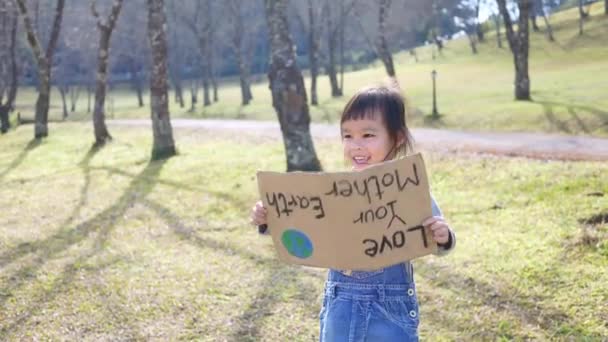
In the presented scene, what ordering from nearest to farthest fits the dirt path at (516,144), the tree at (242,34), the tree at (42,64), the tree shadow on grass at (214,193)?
the tree shadow on grass at (214,193)
the dirt path at (516,144)
the tree at (42,64)
the tree at (242,34)

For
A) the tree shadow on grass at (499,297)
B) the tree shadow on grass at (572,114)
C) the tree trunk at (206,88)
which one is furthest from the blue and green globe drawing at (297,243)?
the tree trunk at (206,88)

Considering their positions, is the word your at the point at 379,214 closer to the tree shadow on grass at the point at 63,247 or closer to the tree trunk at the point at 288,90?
the tree shadow on grass at the point at 63,247

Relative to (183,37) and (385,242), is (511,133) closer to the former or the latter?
(385,242)

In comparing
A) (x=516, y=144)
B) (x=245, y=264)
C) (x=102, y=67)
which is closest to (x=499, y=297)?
(x=245, y=264)

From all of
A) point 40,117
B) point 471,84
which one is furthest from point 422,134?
point 471,84

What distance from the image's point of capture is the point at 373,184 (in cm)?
240

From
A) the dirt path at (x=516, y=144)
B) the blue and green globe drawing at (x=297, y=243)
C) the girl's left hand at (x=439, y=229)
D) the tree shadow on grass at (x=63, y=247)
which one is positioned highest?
the girl's left hand at (x=439, y=229)

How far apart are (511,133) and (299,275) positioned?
398 inches

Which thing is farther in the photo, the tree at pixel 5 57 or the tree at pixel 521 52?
the tree at pixel 5 57

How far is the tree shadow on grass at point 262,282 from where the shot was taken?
4.39 meters

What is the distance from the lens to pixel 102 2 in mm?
31234

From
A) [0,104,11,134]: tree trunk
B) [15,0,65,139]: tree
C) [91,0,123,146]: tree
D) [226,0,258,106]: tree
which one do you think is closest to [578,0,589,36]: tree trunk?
[226,0,258,106]: tree

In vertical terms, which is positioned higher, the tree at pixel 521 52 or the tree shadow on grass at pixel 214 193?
the tree at pixel 521 52

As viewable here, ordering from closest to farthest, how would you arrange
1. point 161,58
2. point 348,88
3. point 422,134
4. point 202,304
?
1. point 202,304
2. point 161,58
3. point 422,134
4. point 348,88
